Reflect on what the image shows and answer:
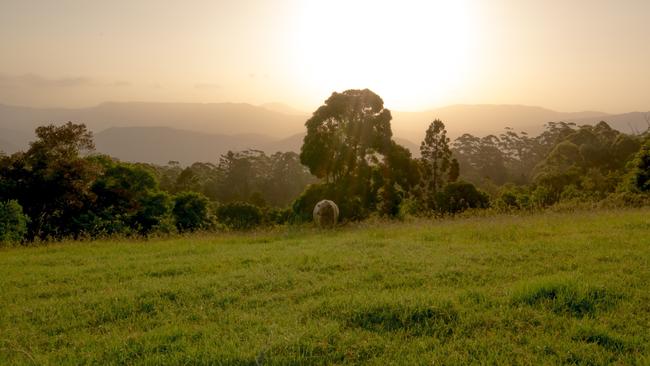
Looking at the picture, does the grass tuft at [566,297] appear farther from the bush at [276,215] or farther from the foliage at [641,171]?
the bush at [276,215]

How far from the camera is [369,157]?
31547 millimetres

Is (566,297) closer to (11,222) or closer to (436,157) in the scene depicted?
(11,222)

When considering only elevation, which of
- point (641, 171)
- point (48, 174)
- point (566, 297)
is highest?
point (48, 174)

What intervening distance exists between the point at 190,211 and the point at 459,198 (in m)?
18.5

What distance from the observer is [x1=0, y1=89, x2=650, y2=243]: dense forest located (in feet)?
65.7

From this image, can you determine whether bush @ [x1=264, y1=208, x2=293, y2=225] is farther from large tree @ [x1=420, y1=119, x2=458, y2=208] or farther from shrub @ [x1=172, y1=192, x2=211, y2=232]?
large tree @ [x1=420, y1=119, x2=458, y2=208]

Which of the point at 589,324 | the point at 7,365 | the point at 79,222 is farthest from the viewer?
the point at 79,222

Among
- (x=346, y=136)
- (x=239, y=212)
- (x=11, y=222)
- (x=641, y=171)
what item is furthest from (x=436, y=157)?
(x=11, y=222)

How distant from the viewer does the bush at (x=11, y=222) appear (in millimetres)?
14695

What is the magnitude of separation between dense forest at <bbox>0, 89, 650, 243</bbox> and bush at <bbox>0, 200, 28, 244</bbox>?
1.4 inches

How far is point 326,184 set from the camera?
99.3ft

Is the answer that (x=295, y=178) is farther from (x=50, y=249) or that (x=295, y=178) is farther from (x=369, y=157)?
(x=50, y=249)

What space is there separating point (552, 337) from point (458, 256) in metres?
4.01

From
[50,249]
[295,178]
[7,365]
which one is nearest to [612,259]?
[7,365]
